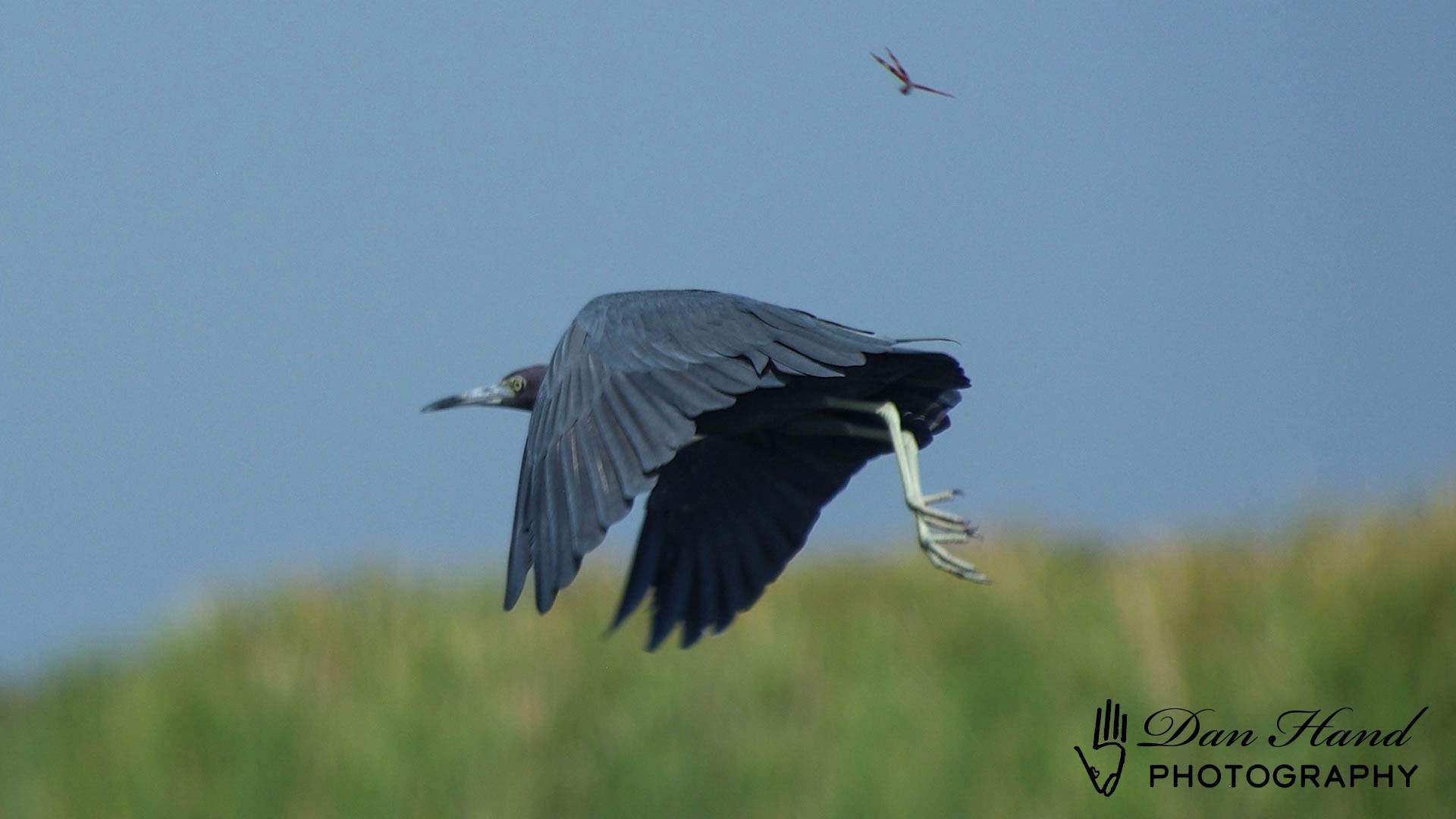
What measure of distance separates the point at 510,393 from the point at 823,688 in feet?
14.5

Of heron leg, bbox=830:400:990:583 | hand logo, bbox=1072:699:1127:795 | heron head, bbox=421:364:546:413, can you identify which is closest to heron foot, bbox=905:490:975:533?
heron leg, bbox=830:400:990:583

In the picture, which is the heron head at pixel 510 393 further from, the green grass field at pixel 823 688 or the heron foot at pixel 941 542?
the green grass field at pixel 823 688

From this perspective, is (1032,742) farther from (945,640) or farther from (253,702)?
(253,702)

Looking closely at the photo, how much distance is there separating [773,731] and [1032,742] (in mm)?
1436

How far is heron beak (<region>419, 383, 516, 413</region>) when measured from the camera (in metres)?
5.96

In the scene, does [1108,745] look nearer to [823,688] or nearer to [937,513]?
[823,688]

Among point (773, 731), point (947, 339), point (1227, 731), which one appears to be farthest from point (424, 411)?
point (1227, 731)

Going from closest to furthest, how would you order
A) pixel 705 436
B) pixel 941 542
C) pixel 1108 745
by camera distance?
pixel 941 542, pixel 705 436, pixel 1108 745

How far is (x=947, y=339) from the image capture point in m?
4.59

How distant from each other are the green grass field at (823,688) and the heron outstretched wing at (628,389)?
17.2 ft

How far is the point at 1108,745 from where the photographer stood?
30.3ft

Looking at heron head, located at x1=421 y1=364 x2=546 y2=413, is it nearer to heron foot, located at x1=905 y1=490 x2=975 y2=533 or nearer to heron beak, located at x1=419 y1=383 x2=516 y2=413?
heron beak, located at x1=419 y1=383 x2=516 y2=413

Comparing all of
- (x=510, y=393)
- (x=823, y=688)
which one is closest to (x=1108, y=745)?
(x=823, y=688)

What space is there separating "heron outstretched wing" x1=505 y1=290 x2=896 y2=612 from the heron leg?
278 mm
